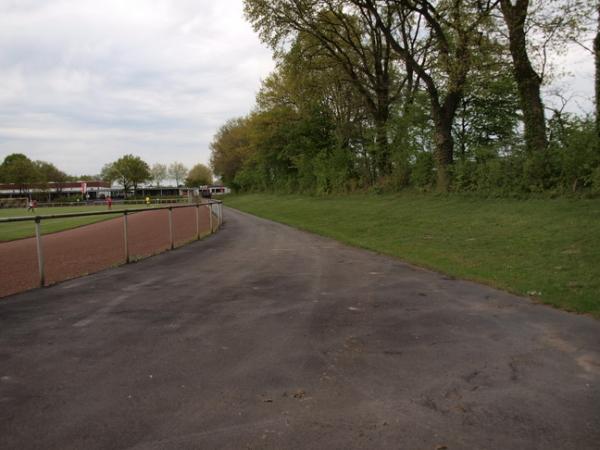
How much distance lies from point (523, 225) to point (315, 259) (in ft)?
19.8

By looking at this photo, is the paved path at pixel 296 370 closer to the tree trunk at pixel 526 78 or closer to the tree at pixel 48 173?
the tree trunk at pixel 526 78

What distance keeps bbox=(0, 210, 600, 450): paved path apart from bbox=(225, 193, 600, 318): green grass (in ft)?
3.02

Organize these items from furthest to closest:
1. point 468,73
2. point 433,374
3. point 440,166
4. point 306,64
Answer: point 306,64, point 440,166, point 468,73, point 433,374

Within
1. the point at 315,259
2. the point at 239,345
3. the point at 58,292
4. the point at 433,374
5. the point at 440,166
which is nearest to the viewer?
the point at 433,374

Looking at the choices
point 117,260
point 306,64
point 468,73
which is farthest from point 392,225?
point 306,64

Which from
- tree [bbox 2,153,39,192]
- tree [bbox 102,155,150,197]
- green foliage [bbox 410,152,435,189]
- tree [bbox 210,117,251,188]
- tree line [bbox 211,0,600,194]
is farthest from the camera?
tree [bbox 102,155,150,197]

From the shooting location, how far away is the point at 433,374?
12.3 feet

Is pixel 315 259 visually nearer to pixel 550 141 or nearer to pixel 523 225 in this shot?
pixel 523 225

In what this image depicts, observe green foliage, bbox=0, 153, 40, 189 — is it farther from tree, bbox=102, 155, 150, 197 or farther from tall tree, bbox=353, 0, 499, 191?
tall tree, bbox=353, 0, 499, 191

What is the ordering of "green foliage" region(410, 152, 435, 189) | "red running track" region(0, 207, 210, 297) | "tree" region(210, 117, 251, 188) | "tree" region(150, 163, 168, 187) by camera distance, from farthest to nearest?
"tree" region(150, 163, 168, 187) < "tree" region(210, 117, 251, 188) < "green foliage" region(410, 152, 435, 189) < "red running track" region(0, 207, 210, 297)

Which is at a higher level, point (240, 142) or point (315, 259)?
point (240, 142)

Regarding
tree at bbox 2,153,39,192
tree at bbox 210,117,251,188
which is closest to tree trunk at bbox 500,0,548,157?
tree at bbox 210,117,251,188

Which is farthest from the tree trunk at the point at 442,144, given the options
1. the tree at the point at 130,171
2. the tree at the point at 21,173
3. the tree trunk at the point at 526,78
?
the tree at the point at 130,171

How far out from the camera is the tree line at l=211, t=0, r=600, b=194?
52.3 feet
